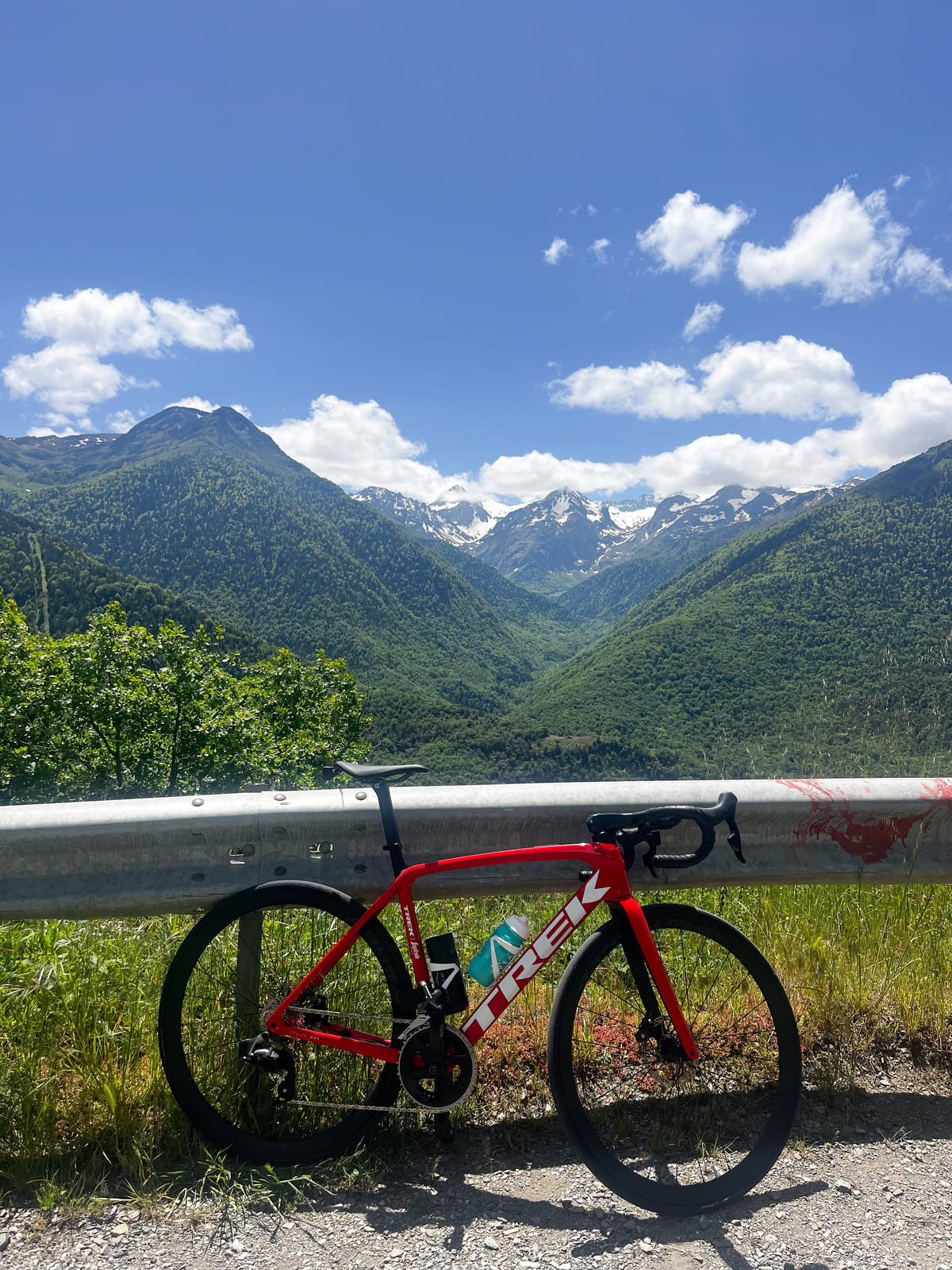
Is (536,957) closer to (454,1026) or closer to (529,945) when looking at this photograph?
(529,945)

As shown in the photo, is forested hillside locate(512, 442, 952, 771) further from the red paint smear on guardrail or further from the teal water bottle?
the teal water bottle

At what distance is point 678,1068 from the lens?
2.53m

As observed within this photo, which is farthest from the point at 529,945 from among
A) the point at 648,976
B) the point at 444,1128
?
the point at 444,1128

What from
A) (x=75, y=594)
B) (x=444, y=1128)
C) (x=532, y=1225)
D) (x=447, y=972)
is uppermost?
(x=75, y=594)

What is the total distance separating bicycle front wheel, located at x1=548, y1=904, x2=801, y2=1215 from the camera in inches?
84.0

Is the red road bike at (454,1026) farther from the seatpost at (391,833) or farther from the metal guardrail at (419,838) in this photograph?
the metal guardrail at (419,838)

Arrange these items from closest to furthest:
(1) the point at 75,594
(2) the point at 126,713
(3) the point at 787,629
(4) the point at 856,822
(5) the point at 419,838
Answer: (5) the point at 419,838
(4) the point at 856,822
(2) the point at 126,713
(1) the point at 75,594
(3) the point at 787,629

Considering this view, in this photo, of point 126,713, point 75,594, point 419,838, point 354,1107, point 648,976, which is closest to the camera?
point 354,1107

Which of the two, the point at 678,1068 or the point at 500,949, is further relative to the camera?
the point at 678,1068

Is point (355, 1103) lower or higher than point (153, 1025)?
lower

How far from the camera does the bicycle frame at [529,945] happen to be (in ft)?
7.55

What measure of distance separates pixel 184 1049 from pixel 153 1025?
229mm

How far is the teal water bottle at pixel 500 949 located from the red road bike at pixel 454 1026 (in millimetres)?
31

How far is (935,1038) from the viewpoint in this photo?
2.81 metres
